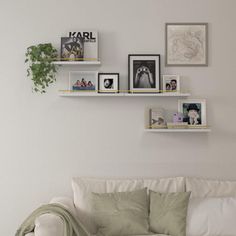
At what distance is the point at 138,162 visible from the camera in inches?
161

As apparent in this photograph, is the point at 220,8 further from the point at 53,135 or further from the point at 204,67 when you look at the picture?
the point at 53,135

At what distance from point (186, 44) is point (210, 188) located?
1.28 meters

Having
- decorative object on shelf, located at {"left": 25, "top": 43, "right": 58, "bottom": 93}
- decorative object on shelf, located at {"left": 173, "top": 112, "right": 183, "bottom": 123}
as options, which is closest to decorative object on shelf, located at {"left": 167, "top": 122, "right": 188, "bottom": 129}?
decorative object on shelf, located at {"left": 173, "top": 112, "right": 183, "bottom": 123}

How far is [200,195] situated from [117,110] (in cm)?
103

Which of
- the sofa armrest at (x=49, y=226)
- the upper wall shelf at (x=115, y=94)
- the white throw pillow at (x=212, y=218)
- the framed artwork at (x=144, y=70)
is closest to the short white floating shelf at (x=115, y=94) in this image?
the upper wall shelf at (x=115, y=94)

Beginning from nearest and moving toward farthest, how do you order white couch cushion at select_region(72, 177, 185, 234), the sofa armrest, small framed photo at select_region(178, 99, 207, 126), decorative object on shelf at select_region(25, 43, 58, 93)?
1. the sofa armrest
2. white couch cushion at select_region(72, 177, 185, 234)
3. decorative object on shelf at select_region(25, 43, 58, 93)
4. small framed photo at select_region(178, 99, 207, 126)

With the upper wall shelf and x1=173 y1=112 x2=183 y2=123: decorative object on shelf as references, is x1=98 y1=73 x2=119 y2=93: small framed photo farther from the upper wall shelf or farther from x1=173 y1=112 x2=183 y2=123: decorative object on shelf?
x1=173 y1=112 x2=183 y2=123: decorative object on shelf

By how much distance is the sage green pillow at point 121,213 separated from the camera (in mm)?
3477

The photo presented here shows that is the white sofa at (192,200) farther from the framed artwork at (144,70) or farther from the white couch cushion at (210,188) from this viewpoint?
the framed artwork at (144,70)

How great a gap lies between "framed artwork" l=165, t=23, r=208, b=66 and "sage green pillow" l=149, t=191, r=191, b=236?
1.20m

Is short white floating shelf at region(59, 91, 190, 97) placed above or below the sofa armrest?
above

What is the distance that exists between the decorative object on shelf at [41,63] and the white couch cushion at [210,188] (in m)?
1.51

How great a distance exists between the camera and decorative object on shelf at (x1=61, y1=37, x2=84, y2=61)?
3.97 meters

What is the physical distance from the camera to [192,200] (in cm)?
364
